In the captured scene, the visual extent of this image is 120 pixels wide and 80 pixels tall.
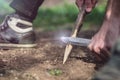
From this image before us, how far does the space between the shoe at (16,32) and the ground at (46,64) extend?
0.12 m

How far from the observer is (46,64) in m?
2.58

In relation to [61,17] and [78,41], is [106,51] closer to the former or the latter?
[78,41]

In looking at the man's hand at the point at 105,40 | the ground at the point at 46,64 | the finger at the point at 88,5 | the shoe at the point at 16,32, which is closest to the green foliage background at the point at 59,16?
the shoe at the point at 16,32

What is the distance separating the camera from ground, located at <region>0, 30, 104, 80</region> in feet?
7.75

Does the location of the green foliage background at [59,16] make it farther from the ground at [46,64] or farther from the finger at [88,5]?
the finger at [88,5]

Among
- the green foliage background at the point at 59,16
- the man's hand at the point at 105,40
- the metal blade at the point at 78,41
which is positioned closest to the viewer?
the man's hand at the point at 105,40

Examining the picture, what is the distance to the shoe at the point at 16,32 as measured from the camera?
123 inches

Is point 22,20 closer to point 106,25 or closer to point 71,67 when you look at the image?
point 71,67

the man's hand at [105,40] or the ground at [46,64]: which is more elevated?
the man's hand at [105,40]

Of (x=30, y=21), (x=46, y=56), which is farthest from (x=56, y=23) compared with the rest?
(x=46, y=56)

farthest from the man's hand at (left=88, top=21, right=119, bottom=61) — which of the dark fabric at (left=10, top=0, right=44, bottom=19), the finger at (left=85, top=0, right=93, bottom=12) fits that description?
the dark fabric at (left=10, top=0, right=44, bottom=19)

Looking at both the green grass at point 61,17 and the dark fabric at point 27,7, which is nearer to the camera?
the dark fabric at point 27,7

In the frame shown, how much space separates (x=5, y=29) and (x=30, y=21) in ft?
0.70

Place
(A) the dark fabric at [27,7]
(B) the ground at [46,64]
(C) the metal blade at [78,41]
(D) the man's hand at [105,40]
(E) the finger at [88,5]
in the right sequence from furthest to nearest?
1. (A) the dark fabric at [27,7]
2. (E) the finger at [88,5]
3. (C) the metal blade at [78,41]
4. (B) the ground at [46,64]
5. (D) the man's hand at [105,40]
